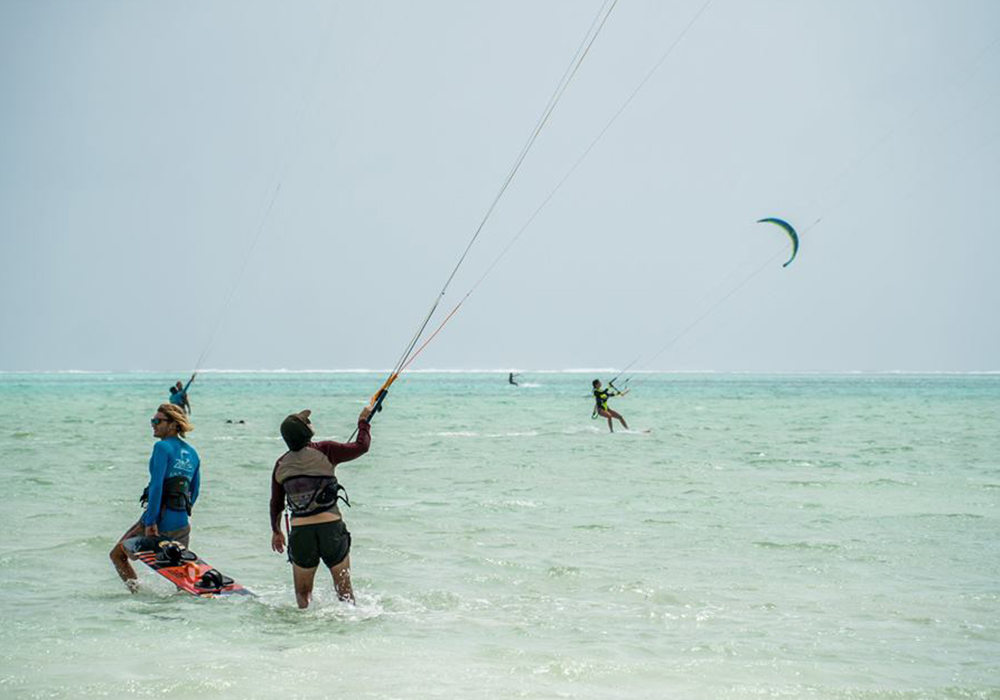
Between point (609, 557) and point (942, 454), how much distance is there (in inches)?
657

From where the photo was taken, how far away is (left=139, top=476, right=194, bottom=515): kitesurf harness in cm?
862

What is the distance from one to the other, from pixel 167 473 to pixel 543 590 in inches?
140

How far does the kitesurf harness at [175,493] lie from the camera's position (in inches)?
340

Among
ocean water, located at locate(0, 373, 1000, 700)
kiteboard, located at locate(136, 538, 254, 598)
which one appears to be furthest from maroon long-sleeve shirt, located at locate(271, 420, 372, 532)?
kiteboard, located at locate(136, 538, 254, 598)

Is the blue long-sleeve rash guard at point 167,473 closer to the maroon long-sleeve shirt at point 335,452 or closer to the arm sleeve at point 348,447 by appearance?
the maroon long-sleeve shirt at point 335,452

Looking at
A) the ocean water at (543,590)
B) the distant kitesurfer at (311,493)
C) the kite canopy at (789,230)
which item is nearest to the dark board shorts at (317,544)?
the distant kitesurfer at (311,493)

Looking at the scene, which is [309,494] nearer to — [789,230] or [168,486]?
[168,486]

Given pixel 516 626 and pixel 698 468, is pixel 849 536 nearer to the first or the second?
pixel 516 626

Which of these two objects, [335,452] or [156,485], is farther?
[156,485]

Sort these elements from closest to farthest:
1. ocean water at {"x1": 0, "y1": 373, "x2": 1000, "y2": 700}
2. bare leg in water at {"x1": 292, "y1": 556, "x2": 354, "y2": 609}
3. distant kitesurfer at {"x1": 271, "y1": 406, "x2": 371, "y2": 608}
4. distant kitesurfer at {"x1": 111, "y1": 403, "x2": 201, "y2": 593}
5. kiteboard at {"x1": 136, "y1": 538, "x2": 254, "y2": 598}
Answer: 1. ocean water at {"x1": 0, "y1": 373, "x2": 1000, "y2": 700}
2. distant kitesurfer at {"x1": 271, "y1": 406, "x2": 371, "y2": 608}
3. bare leg in water at {"x1": 292, "y1": 556, "x2": 354, "y2": 609}
4. distant kitesurfer at {"x1": 111, "y1": 403, "x2": 201, "y2": 593}
5. kiteboard at {"x1": 136, "y1": 538, "x2": 254, "y2": 598}

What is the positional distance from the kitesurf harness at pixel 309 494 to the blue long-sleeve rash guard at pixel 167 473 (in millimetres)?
1045

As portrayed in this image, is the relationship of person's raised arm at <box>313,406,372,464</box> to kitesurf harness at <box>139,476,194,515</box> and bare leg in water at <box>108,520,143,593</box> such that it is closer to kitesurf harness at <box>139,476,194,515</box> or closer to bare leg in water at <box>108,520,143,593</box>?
kitesurf harness at <box>139,476,194,515</box>

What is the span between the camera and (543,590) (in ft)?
31.0

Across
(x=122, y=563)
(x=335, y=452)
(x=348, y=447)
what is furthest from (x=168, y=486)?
(x=348, y=447)
